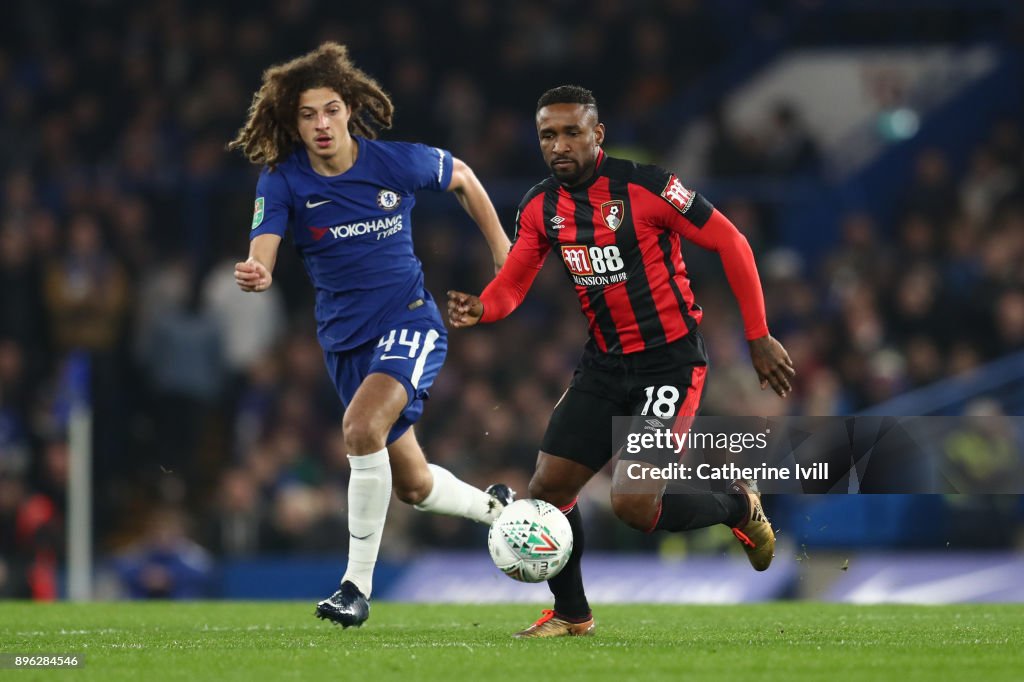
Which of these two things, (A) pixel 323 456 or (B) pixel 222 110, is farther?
(B) pixel 222 110

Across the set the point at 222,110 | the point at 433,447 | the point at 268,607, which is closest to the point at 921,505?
the point at 433,447

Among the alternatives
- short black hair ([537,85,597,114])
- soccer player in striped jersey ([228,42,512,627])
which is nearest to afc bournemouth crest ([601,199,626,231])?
short black hair ([537,85,597,114])

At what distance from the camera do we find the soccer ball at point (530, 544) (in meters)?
6.75

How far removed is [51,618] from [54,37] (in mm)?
10873

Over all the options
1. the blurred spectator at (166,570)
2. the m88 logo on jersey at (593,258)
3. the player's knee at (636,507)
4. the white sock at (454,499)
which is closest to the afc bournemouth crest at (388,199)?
the m88 logo on jersey at (593,258)

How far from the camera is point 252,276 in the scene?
701 cm

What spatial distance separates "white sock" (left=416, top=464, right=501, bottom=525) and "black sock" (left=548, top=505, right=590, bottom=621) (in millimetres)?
903

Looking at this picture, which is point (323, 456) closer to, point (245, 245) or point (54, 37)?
point (245, 245)

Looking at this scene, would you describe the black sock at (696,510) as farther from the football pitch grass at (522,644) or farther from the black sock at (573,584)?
the football pitch grass at (522,644)

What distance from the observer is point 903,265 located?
14.3 metres

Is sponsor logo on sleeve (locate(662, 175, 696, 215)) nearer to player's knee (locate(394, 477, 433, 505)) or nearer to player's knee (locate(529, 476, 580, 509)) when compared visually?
Answer: player's knee (locate(529, 476, 580, 509))

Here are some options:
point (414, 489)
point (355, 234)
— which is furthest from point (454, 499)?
point (355, 234)
